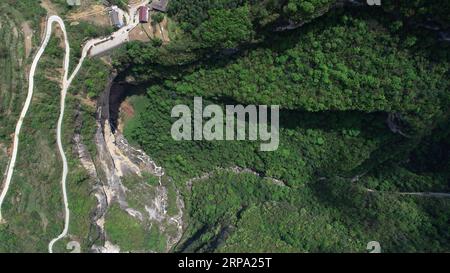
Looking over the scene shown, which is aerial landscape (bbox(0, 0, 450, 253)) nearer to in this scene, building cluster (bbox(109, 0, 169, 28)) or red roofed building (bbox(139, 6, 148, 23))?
building cluster (bbox(109, 0, 169, 28))

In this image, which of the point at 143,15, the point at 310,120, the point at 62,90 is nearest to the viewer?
the point at 143,15

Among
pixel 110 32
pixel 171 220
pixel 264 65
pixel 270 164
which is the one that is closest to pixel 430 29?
pixel 264 65

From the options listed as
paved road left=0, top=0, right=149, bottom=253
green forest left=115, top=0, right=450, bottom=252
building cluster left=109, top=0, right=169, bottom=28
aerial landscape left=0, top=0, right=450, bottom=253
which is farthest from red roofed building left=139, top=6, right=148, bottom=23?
green forest left=115, top=0, right=450, bottom=252

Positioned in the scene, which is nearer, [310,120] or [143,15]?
[143,15]

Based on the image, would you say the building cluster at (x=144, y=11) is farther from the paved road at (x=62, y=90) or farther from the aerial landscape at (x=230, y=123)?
the paved road at (x=62, y=90)

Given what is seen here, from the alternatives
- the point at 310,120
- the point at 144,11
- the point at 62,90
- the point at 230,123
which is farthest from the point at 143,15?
the point at 310,120

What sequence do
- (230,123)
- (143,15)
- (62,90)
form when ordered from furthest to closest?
1. (230,123)
2. (62,90)
3. (143,15)

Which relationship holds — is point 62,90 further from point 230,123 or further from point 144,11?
point 230,123
